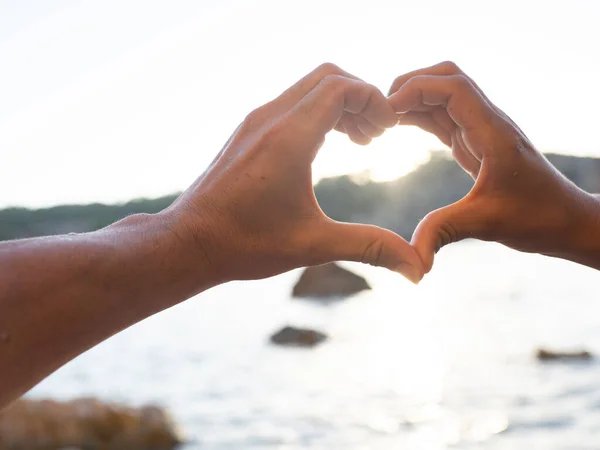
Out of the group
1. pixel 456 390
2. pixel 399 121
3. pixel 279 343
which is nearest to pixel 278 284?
pixel 279 343

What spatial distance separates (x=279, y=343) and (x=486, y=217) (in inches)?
249

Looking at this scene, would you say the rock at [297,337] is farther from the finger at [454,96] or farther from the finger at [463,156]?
the finger at [454,96]

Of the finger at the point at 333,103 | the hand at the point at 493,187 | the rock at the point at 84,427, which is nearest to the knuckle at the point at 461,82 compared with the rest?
the hand at the point at 493,187

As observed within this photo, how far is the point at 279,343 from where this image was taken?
7.48 meters

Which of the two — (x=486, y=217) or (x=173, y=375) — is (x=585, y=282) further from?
(x=486, y=217)

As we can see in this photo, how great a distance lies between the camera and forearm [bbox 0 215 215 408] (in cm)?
98

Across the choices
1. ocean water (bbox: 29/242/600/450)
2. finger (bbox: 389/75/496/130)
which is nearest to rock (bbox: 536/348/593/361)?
ocean water (bbox: 29/242/600/450)

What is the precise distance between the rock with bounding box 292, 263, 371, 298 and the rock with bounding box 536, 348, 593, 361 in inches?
177

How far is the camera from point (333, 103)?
1278mm

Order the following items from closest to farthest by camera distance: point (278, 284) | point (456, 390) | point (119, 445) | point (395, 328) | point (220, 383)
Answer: point (119, 445), point (456, 390), point (220, 383), point (395, 328), point (278, 284)

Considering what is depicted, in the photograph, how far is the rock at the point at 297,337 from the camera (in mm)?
7418

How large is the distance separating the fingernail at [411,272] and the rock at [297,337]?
6220 millimetres

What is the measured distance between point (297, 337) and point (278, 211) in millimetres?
6412

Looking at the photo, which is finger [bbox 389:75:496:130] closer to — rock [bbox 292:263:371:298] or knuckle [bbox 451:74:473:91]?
knuckle [bbox 451:74:473:91]
